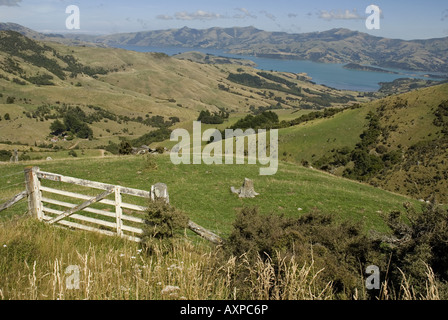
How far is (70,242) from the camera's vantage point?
6879 millimetres

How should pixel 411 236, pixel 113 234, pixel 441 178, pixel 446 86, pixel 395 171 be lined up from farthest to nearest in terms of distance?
pixel 446 86 → pixel 395 171 → pixel 441 178 → pixel 113 234 → pixel 411 236

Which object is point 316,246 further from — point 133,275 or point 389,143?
point 389,143

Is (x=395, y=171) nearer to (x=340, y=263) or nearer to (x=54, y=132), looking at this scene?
(x=340, y=263)

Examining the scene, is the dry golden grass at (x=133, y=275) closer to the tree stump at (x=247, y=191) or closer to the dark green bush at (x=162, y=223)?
the dark green bush at (x=162, y=223)

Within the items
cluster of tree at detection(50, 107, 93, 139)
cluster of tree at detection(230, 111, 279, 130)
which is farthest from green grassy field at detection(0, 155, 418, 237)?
cluster of tree at detection(50, 107, 93, 139)

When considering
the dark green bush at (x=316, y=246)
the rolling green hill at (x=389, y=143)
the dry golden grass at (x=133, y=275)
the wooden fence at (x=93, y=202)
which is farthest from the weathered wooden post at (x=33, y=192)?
the rolling green hill at (x=389, y=143)

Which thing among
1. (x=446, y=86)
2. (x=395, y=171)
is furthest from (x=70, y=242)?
(x=446, y=86)

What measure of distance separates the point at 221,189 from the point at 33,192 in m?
12.3

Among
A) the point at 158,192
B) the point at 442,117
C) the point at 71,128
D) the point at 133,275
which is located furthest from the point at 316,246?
the point at 71,128

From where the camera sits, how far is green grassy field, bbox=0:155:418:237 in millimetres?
16469

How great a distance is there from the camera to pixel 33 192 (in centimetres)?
885

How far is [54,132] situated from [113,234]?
152016 mm

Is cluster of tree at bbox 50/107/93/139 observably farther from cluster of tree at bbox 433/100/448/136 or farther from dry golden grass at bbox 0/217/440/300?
Answer: dry golden grass at bbox 0/217/440/300

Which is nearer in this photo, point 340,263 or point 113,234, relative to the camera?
point 340,263
